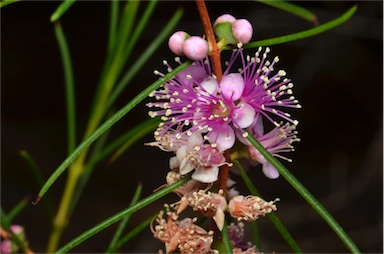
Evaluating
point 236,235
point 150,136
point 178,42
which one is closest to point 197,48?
point 178,42

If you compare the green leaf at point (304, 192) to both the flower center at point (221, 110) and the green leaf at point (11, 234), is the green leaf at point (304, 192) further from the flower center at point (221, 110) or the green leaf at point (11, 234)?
the green leaf at point (11, 234)

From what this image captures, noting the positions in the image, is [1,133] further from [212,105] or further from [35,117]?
[212,105]

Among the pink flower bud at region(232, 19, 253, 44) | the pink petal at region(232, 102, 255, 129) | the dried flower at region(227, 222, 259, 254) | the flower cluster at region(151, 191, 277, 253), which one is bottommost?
the dried flower at region(227, 222, 259, 254)

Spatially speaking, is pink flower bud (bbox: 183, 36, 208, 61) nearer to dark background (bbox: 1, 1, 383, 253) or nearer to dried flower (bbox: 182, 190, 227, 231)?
dried flower (bbox: 182, 190, 227, 231)

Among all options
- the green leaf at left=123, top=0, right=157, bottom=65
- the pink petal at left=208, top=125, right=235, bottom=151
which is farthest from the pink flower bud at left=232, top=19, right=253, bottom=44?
the green leaf at left=123, top=0, right=157, bottom=65

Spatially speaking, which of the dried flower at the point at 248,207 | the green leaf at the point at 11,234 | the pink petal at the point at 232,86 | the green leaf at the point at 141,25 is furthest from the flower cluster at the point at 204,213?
the green leaf at the point at 141,25

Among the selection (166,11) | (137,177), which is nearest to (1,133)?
(137,177)

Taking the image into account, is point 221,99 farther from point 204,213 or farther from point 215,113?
point 204,213
